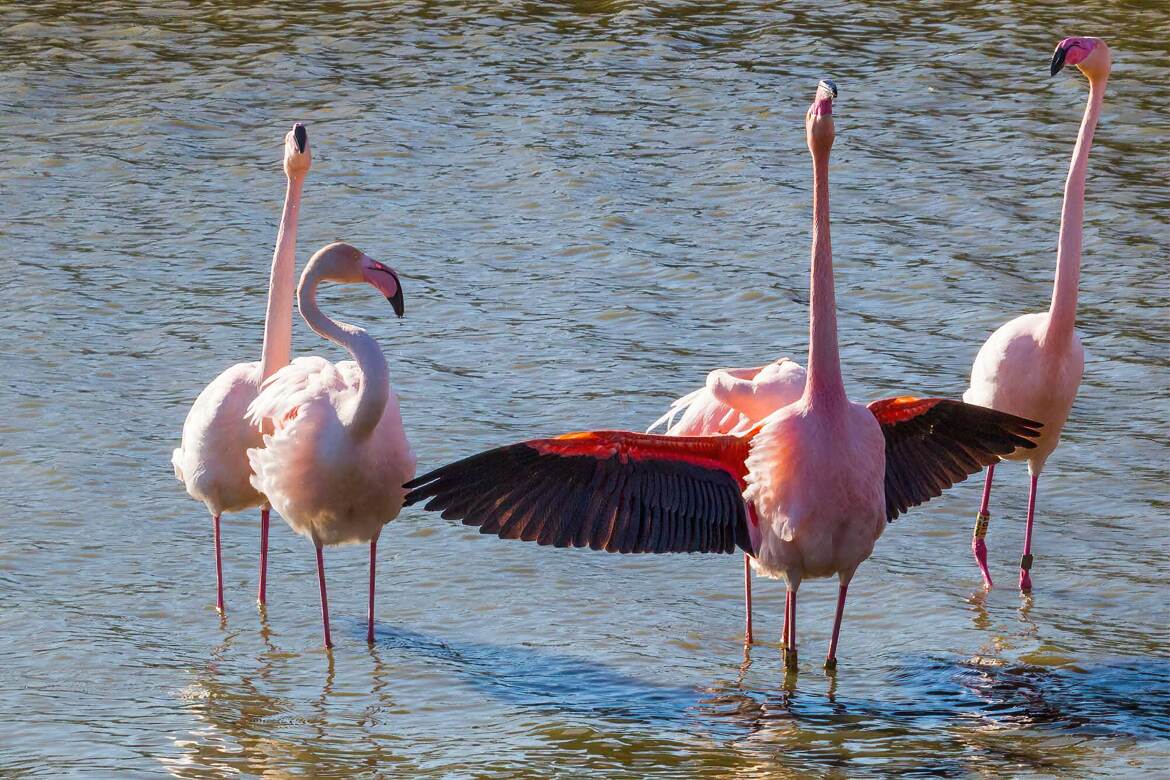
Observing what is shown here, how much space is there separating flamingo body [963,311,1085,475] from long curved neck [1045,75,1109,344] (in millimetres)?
75

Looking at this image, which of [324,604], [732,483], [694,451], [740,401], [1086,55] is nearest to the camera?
[694,451]

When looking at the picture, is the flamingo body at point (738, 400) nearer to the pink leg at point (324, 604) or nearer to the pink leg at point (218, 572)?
the pink leg at point (324, 604)

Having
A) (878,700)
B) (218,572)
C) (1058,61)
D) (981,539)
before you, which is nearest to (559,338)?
(981,539)

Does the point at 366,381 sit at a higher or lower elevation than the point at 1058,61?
lower

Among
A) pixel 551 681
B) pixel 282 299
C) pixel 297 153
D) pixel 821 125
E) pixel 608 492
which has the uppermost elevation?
pixel 821 125

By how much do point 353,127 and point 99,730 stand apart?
873 centimetres

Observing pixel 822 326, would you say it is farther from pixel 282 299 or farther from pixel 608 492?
pixel 282 299

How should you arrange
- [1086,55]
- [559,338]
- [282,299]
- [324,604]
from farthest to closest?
[559,338] → [1086,55] → [282,299] → [324,604]

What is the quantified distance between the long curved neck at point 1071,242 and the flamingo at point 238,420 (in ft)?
11.4

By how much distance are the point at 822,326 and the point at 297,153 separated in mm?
2679

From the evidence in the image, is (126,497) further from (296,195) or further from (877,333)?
(877,333)

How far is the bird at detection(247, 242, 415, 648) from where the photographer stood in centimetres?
680

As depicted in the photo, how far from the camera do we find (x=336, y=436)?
6855mm

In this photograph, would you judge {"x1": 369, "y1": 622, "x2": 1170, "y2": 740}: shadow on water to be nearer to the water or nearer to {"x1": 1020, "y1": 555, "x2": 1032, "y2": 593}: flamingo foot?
the water
